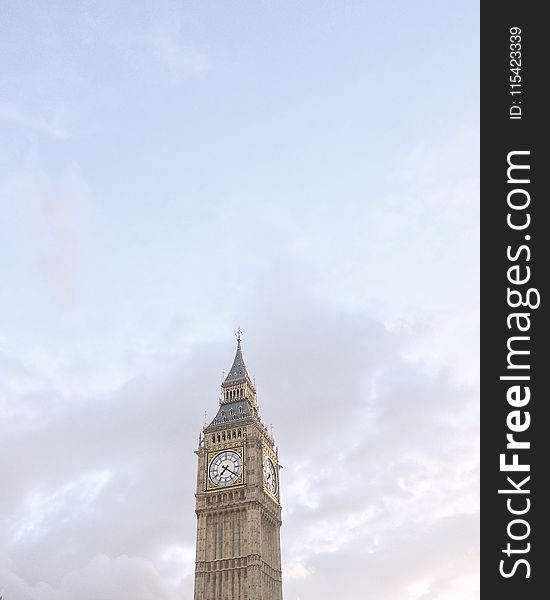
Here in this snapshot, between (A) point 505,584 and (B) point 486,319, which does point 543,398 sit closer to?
(B) point 486,319

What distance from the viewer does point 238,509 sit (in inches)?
4345

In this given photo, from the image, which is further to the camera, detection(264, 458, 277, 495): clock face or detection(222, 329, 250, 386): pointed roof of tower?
detection(222, 329, 250, 386): pointed roof of tower

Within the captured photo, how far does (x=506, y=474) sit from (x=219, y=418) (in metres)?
100

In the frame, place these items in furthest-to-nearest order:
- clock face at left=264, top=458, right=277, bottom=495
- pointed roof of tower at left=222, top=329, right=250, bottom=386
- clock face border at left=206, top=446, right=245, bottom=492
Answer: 1. pointed roof of tower at left=222, top=329, right=250, bottom=386
2. clock face at left=264, top=458, right=277, bottom=495
3. clock face border at left=206, top=446, right=245, bottom=492

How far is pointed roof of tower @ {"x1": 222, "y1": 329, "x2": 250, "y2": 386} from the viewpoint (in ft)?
422

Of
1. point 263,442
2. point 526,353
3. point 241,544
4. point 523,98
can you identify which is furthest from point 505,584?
point 263,442

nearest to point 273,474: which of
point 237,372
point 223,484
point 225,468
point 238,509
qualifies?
point 225,468

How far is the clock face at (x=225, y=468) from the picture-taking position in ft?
373

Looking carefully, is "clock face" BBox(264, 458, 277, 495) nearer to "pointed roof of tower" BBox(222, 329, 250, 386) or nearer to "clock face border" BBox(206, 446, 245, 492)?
"clock face border" BBox(206, 446, 245, 492)

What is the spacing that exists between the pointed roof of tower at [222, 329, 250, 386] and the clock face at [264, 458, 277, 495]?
16047 mm

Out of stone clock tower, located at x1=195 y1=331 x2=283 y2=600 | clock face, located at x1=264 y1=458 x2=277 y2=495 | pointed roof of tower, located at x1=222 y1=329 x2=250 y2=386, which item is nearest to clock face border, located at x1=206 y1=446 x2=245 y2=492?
→ stone clock tower, located at x1=195 y1=331 x2=283 y2=600

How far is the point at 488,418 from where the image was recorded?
82.0 feet

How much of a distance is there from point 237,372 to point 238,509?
27338mm

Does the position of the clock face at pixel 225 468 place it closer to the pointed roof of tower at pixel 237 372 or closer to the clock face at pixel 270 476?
the clock face at pixel 270 476
